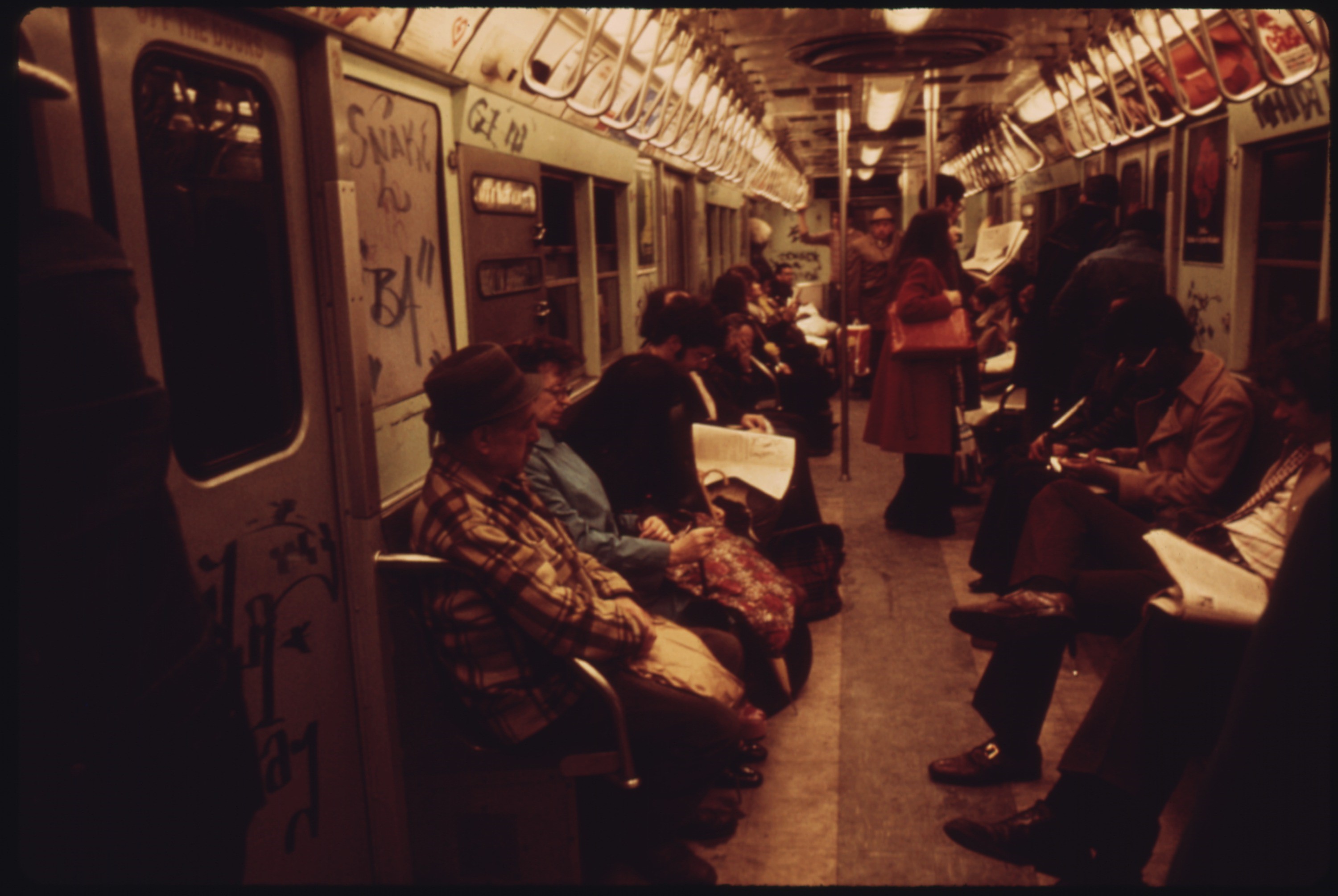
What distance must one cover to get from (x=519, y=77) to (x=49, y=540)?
9.80 feet

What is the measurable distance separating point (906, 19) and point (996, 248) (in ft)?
18.9

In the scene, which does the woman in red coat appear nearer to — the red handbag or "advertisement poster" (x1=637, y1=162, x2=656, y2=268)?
the red handbag

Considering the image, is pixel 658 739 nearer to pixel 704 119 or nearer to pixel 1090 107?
pixel 704 119

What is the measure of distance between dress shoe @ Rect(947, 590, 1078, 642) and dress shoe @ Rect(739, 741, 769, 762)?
2.65 feet

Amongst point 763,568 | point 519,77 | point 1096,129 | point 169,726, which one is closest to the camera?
point 169,726

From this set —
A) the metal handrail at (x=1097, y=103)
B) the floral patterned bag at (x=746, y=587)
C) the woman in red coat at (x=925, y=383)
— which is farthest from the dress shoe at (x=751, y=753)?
the metal handrail at (x=1097, y=103)

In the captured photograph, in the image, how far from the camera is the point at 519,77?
3.74 meters

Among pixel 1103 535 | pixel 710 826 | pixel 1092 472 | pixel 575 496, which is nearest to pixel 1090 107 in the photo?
pixel 1092 472

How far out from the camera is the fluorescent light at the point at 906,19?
3.95 metres

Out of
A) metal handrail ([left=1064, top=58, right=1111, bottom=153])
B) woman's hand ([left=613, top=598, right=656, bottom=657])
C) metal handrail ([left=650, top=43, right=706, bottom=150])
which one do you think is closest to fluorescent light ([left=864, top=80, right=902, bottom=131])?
metal handrail ([left=1064, top=58, right=1111, bottom=153])

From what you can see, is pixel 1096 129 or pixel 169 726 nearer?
pixel 169 726

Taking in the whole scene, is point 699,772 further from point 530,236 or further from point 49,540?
point 530,236

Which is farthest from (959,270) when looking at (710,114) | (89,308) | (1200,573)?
(89,308)

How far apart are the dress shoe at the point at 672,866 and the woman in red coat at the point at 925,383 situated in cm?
309
